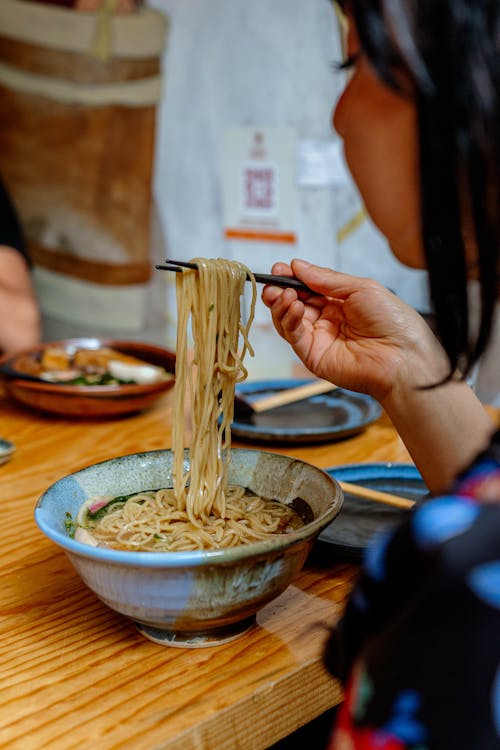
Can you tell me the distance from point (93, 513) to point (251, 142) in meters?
2.95

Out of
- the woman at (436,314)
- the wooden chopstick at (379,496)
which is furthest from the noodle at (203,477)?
the woman at (436,314)

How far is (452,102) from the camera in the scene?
797 millimetres

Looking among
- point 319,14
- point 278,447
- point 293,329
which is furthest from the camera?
point 319,14

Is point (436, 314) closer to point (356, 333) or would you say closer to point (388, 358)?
point (388, 358)

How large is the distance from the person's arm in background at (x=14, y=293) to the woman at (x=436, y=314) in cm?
231

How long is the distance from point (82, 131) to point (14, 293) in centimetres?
144

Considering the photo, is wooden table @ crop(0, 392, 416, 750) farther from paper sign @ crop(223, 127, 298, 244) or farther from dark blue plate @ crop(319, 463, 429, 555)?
paper sign @ crop(223, 127, 298, 244)

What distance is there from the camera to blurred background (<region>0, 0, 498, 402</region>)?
12.1ft

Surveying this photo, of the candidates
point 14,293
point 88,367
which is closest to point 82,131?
point 14,293

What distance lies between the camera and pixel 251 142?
13.1ft

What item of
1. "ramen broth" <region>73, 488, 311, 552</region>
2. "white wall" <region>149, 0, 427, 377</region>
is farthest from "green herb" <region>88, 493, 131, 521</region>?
"white wall" <region>149, 0, 427, 377</region>

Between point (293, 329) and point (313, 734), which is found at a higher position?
point (293, 329)

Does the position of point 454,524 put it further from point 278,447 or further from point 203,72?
Result: point 203,72

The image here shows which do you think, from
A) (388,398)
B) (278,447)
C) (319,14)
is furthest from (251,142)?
(388,398)
